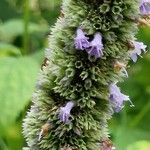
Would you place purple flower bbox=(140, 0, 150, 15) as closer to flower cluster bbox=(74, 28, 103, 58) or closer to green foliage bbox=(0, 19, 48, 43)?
flower cluster bbox=(74, 28, 103, 58)

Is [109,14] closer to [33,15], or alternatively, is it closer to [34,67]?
[34,67]

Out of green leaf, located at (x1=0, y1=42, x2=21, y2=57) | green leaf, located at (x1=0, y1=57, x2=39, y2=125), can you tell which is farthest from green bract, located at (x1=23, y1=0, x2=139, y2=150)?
green leaf, located at (x1=0, y1=42, x2=21, y2=57)

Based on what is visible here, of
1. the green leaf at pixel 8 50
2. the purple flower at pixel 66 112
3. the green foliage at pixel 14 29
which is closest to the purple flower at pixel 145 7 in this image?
the purple flower at pixel 66 112

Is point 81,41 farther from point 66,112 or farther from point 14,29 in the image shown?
point 14,29

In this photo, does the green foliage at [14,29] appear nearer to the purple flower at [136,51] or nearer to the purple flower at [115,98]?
the purple flower at [136,51]

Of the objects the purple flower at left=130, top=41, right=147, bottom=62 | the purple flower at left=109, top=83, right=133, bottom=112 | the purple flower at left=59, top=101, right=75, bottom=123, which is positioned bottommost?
the purple flower at left=59, top=101, right=75, bottom=123

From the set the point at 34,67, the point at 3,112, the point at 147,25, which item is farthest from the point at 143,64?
the point at 147,25
